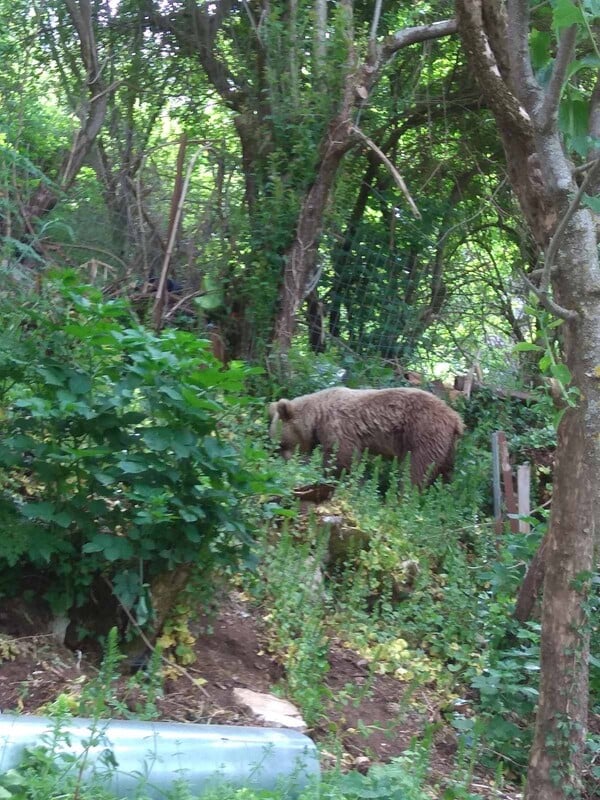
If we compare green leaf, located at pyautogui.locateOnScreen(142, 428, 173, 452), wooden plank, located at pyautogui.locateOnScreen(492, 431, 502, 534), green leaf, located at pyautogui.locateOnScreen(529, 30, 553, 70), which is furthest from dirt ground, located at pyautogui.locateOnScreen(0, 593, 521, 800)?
wooden plank, located at pyautogui.locateOnScreen(492, 431, 502, 534)

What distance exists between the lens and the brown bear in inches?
364

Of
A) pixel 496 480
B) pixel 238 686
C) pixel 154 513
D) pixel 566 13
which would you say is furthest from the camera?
pixel 496 480

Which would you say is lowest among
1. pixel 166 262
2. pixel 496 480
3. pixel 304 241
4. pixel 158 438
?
pixel 496 480

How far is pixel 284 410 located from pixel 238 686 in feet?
15.8

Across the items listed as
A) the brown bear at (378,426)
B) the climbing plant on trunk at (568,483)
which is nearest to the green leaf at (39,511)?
the climbing plant on trunk at (568,483)

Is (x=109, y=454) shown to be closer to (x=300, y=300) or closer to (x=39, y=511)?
(x=39, y=511)

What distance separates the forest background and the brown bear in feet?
1.29

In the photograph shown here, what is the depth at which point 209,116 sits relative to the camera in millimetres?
13547

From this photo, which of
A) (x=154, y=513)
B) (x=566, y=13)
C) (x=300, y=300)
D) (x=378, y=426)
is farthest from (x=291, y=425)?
(x=566, y=13)

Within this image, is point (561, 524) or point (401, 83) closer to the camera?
point (561, 524)

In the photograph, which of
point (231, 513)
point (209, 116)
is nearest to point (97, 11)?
point (209, 116)

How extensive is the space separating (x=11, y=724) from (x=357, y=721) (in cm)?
215

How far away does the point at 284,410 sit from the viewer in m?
9.40

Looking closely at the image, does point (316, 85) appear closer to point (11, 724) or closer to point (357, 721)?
point (357, 721)
